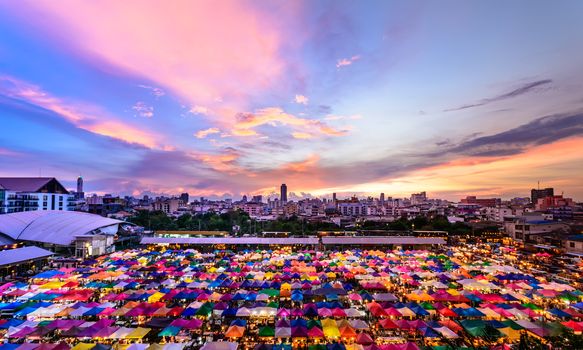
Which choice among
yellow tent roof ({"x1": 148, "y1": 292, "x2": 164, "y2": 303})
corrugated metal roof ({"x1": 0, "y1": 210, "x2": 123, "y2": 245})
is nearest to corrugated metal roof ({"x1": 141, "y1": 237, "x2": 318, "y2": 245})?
corrugated metal roof ({"x1": 0, "y1": 210, "x2": 123, "y2": 245})

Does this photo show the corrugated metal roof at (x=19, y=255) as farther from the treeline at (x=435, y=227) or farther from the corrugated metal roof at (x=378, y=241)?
the treeline at (x=435, y=227)

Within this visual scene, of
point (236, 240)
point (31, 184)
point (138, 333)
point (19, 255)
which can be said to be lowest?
point (138, 333)

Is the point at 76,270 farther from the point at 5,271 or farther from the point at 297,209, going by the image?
the point at 297,209

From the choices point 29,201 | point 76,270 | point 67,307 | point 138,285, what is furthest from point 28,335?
point 29,201

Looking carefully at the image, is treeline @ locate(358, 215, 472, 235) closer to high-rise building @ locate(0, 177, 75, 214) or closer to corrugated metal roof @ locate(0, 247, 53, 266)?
corrugated metal roof @ locate(0, 247, 53, 266)

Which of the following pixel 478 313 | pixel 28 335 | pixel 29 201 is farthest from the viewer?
pixel 29 201

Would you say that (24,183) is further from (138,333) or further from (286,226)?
(138,333)

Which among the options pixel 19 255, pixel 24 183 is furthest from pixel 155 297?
pixel 24 183
